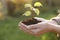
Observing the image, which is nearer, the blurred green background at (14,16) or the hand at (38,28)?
the hand at (38,28)

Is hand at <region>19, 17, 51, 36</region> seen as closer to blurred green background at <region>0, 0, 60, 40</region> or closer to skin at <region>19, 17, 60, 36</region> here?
skin at <region>19, 17, 60, 36</region>

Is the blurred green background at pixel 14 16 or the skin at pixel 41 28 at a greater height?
the blurred green background at pixel 14 16

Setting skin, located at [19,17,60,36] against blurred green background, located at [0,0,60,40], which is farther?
blurred green background, located at [0,0,60,40]

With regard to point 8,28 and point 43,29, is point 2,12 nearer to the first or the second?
point 8,28

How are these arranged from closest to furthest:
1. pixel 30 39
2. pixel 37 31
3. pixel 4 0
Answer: pixel 37 31 < pixel 30 39 < pixel 4 0

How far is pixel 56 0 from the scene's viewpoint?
3.85 metres

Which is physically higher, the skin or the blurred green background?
the blurred green background

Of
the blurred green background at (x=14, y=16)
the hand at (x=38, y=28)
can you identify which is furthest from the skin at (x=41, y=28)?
the blurred green background at (x=14, y=16)

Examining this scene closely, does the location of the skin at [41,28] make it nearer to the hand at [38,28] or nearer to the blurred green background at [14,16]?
the hand at [38,28]

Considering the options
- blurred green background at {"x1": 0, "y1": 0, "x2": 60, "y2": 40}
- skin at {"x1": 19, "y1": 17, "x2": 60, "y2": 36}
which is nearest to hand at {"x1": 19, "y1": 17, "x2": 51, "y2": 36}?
skin at {"x1": 19, "y1": 17, "x2": 60, "y2": 36}

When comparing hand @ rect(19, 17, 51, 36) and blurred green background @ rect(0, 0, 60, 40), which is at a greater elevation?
blurred green background @ rect(0, 0, 60, 40)

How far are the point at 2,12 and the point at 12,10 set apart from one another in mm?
382

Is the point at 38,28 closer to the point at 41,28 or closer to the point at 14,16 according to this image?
the point at 41,28

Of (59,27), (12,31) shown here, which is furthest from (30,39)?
(59,27)
